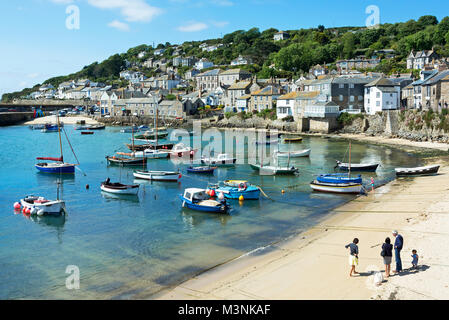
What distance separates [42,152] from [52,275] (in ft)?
149

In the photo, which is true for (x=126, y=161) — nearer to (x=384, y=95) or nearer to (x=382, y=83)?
(x=384, y=95)

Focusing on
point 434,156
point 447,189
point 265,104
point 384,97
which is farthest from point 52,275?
point 265,104

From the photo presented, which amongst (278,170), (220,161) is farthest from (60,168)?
(278,170)

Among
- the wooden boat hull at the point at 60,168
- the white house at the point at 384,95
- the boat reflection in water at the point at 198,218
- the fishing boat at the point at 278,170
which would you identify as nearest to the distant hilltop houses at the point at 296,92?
the white house at the point at 384,95

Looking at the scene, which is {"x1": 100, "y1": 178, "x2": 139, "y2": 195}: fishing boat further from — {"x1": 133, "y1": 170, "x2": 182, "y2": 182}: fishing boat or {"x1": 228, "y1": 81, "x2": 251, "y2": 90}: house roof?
{"x1": 228, "y1": 81, "x2": 251, "y2": 90}: house roof

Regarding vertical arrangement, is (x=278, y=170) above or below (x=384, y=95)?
below

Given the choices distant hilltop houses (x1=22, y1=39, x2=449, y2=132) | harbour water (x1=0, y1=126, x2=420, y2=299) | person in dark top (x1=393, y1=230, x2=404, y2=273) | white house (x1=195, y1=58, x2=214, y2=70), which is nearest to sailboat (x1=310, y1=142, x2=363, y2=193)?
harbour water (x1=0, y1=126, x2=420, y2=299)

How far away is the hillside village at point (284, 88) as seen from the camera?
225ft

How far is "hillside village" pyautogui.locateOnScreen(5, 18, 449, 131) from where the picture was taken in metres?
68.6

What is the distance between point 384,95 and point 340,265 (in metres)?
57.7

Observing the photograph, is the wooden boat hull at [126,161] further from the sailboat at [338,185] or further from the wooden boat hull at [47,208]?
the sailboat at [338,185]

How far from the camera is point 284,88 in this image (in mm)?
93688

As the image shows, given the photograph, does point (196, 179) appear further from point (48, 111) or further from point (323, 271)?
point (48, 111)

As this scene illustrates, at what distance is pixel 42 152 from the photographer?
58.7 m
